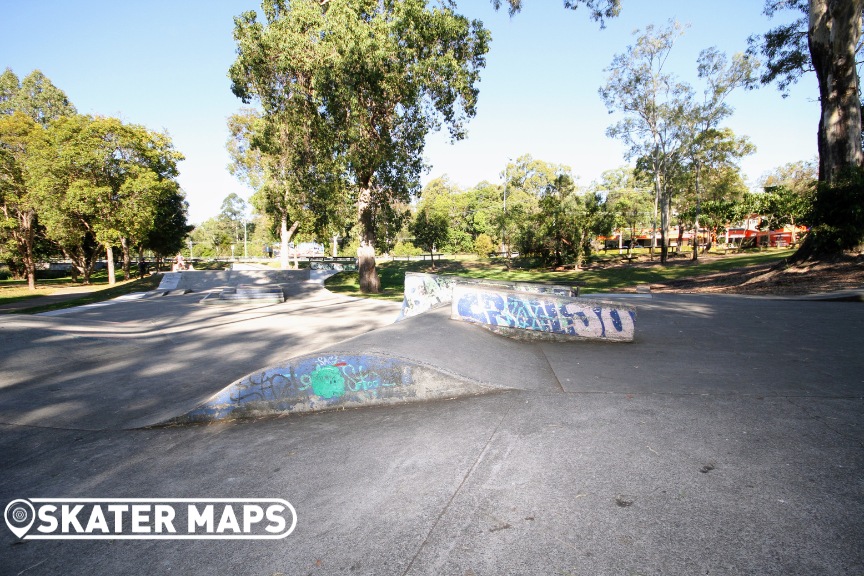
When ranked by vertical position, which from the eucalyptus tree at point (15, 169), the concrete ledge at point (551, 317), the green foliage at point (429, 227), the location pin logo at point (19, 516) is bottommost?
the location pin logo at point (19, 516)

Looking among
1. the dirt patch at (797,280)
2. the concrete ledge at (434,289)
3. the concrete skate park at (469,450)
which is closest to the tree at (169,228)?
the concrete ledge at (434,289)

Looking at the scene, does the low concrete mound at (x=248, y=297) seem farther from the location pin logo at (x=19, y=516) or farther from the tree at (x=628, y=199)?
the tree at (x=628, y=199)

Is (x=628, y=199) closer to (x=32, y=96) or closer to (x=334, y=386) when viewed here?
(x=334, y=386)

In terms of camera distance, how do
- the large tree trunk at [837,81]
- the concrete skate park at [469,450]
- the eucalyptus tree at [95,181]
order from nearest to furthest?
the concrete skate park at [469,450]
the large tree trunk at [837,81]
the eucalyptus tree at [95,181]

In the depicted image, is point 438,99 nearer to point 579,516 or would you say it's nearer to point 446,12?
point 446,12

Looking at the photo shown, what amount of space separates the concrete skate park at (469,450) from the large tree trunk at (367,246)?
14.0m

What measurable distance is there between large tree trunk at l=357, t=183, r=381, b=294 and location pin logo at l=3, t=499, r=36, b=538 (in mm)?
18578

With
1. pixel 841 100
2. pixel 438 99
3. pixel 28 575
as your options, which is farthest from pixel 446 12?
pixel 28 575

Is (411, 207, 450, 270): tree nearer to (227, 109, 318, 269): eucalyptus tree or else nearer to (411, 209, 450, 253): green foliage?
(411, 209, 450, 253): green foliage

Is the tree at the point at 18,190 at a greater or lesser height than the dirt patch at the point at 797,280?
greater

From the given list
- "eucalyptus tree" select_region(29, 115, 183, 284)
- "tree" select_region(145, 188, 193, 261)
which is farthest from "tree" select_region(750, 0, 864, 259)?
"tree" select_region(145, 188, 193, 261)

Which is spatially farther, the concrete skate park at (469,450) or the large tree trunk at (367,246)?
the large tree trunk at (367,246)

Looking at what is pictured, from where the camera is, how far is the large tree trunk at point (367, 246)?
21.2m

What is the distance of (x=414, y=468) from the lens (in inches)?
146
